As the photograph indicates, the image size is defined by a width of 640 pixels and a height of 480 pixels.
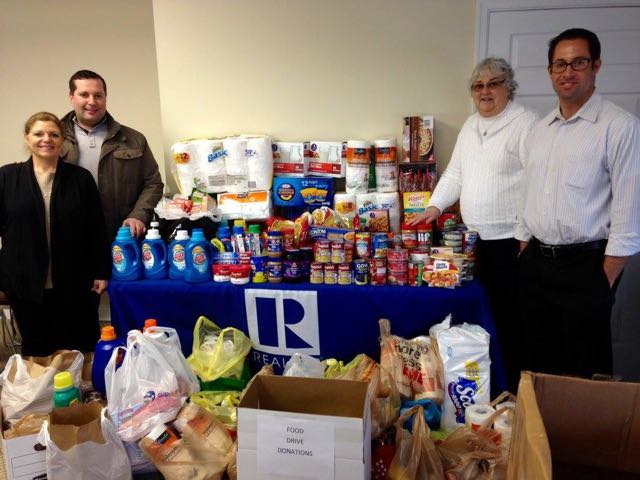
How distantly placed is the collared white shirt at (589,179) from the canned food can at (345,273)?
2.84ft

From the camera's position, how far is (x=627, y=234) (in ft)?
5.98

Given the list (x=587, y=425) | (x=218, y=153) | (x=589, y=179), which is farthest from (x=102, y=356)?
(x=589, y=179)

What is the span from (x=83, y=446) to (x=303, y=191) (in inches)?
73.2

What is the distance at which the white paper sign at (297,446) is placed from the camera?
126cm

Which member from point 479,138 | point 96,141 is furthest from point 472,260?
point 96,141

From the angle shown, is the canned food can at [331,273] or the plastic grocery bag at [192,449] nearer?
the plastic grocery bag at [192,449]

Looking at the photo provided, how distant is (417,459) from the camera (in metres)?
1.59

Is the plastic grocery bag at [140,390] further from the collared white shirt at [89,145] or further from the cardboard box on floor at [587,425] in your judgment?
the collared white shirt at [89,145]

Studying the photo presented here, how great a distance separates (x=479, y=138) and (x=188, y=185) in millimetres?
1754

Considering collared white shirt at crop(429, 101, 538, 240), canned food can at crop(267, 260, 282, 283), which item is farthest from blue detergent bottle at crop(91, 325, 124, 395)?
collared white shirt at crop(429, 101, 538, 240)

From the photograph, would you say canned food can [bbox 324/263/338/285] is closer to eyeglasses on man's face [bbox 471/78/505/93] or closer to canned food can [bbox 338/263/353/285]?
canned food can [bbox 338/263/353/285]

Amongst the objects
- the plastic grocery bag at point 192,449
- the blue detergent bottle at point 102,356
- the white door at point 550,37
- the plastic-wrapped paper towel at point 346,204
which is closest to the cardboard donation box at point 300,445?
the plastic grocery bag at point 192,449

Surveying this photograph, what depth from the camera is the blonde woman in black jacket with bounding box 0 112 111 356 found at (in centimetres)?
231

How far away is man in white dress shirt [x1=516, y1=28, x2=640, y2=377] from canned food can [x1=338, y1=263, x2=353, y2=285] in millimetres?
818
